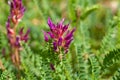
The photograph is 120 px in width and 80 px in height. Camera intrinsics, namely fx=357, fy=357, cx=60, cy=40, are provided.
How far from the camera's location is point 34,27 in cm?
272

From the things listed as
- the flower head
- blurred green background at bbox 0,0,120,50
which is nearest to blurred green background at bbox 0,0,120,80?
blurred green background at bbox 0,0,120,50

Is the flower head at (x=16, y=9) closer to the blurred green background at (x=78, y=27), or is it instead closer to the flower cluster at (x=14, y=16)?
→ the flower cluster at (x=14, y=16)

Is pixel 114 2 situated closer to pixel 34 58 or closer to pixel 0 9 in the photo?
pixel 0 9

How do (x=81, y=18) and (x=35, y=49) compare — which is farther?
(x=35, y=49)

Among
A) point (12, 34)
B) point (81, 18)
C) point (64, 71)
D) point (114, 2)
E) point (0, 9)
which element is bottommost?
point (64, 71)

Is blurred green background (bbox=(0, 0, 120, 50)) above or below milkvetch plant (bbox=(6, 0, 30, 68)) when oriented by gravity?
above

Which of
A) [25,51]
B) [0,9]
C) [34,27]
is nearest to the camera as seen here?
[25,51]

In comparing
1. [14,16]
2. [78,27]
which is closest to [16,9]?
[14,16]

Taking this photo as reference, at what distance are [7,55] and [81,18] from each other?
535mm

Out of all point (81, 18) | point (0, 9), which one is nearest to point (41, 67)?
point (81, 18)

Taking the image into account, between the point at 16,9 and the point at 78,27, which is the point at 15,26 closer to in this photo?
the point at 16,9

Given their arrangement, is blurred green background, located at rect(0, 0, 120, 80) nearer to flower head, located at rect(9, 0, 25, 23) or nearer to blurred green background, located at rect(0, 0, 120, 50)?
blurred green background, located at rect(0, 0, 120, 50)

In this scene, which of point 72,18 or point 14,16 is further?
point 72,18

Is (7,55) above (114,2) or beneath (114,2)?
beneath
